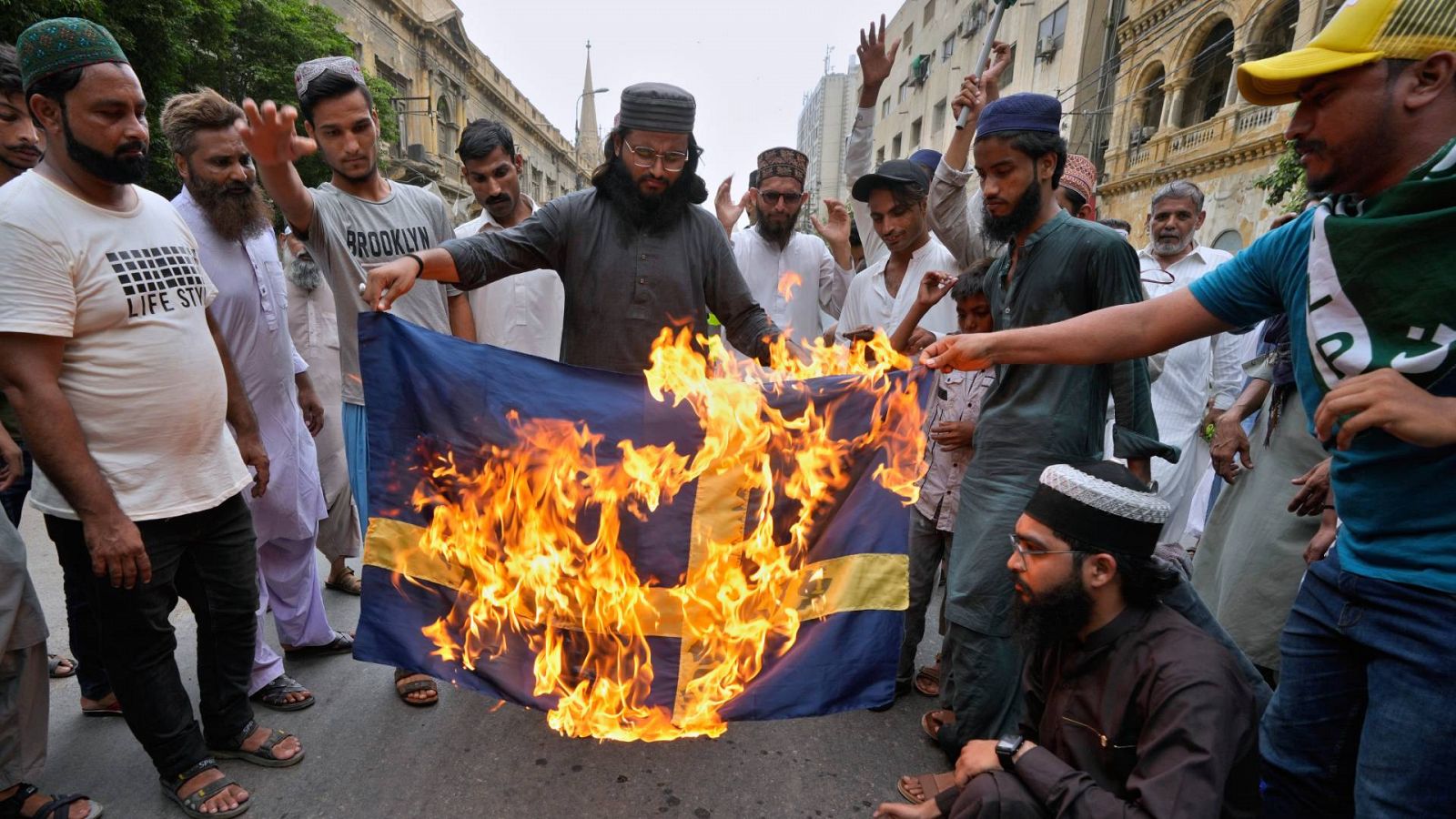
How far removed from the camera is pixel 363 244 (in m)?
3.51

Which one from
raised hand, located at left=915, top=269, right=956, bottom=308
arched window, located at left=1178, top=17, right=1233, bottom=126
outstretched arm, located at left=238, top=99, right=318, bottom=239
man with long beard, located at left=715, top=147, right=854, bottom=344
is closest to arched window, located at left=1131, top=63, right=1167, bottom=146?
arched window, located at left=1178, top=17, right=1233, bottom=126

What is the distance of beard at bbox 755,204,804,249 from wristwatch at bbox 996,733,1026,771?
3.97m

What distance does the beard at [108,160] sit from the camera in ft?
7.86

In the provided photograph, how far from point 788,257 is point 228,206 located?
140 inches

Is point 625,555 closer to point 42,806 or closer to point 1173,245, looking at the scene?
point 42,806

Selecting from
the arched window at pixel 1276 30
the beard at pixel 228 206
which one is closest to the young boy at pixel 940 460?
the beard at pixel 228 206

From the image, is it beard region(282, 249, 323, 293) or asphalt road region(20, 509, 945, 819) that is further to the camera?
beard region(282, 249, 323, 293)

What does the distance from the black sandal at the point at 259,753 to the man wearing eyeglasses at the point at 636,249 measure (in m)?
2.08

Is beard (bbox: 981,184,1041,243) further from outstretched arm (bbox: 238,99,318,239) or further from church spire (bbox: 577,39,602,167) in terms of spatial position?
church spire (bbox: 577,39,602,167)

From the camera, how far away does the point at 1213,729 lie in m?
1.82

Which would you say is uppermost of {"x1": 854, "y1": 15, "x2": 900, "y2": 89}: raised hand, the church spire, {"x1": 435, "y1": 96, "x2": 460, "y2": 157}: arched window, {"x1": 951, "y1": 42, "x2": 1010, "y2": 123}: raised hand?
the church spire

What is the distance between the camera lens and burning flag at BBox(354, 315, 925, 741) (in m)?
2.92

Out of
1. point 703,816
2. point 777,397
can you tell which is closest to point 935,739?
point 703,816

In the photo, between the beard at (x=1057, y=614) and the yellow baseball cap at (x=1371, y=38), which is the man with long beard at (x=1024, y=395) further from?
the yellow baseball cap at (x=1371, y=38)
